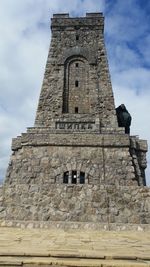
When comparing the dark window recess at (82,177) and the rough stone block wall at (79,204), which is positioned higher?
the dark window recess at (82,177)

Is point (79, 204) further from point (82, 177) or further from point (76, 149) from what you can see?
point (76, 149)

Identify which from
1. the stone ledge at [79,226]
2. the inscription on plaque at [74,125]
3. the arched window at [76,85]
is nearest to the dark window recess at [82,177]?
the inscription on plaque at [74,125]

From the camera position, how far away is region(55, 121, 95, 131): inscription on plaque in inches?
666

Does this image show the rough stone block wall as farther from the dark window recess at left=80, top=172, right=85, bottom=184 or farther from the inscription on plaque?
the inscription on plaque

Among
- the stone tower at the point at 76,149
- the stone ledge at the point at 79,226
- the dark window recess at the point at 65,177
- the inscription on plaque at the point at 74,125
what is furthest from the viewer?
the inscription on plaque at the point at 74,125

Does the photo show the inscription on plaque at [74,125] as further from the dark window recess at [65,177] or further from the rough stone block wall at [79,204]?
the rough stone block wall at [79,204]

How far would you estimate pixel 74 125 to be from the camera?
56.1 feet

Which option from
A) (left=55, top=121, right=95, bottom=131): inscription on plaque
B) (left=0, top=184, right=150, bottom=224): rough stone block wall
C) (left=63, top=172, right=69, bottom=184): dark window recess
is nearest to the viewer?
(left=0, top=184, right=150, bottom=224): rough stone block wall

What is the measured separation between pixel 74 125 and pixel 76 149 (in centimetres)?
199

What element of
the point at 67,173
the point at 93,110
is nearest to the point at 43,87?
the point at 93,110

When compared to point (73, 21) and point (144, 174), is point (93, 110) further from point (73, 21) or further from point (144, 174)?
point (73, 21)

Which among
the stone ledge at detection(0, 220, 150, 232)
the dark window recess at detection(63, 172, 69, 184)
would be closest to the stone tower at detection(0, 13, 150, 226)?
the dark window recess at detection(63, 172, 69, 184)

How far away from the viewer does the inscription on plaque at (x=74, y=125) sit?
16.9m

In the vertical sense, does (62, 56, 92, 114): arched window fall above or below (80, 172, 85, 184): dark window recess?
above
